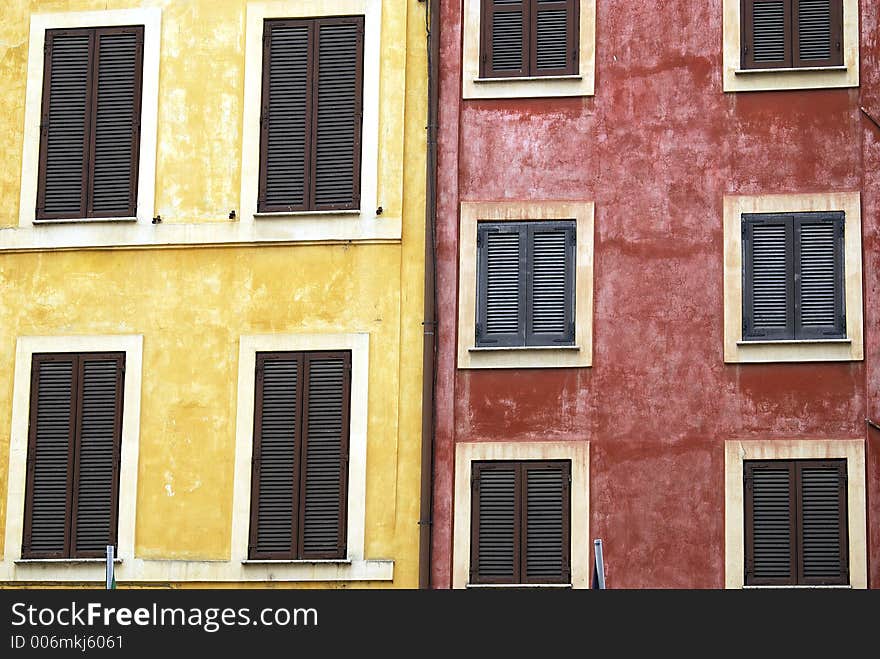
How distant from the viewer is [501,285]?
29.9m

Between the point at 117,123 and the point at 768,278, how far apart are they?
8.53 meters

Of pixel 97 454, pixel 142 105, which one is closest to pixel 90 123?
pixel 142 105

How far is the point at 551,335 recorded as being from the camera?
29.6 m

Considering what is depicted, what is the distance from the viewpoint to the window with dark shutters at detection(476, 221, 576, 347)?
29.6 m

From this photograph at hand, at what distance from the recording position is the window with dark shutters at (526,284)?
29625mm

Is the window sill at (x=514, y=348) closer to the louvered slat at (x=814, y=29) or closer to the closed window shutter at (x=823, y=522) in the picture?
the closed window shutter at (x=823, y=522)

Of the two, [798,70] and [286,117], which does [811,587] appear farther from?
[286,117]

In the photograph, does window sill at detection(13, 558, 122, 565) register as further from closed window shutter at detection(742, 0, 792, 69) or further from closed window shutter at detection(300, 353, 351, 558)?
closed window shutter at detection(742, 0, 792, 69)

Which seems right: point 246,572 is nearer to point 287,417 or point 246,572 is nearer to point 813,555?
point 287,417

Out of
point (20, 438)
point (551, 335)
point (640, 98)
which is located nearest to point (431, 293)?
point (551, 335)

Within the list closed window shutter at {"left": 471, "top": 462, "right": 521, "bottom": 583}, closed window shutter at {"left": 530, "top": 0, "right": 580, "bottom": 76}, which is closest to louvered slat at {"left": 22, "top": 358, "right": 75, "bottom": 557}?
closed window shutter at {"left": 471, "top": 462, "right": 521, "bottom": 583}

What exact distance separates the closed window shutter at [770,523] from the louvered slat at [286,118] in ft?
21.9

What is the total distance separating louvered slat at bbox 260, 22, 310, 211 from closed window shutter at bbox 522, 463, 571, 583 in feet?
15.1

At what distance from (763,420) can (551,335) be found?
2779 millimetres
